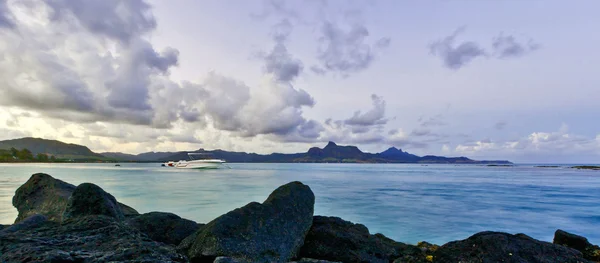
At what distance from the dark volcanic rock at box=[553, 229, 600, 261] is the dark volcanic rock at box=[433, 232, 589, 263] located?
72.9 inches

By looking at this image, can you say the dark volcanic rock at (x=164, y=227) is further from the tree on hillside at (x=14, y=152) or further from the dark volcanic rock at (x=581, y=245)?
the tree on hillside at (x=14, y=152)

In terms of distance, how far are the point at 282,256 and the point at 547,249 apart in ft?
14.4

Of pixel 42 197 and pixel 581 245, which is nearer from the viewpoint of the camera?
pixel 581 245

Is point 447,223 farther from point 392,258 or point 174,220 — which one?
point 174,220

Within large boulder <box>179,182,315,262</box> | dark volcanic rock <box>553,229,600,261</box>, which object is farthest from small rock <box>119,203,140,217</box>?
dark volcanic rock <box>553,229,600,261</box>

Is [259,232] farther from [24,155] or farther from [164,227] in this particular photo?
[24,155]

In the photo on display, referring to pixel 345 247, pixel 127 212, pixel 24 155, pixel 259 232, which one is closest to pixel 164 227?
pixel 259 232

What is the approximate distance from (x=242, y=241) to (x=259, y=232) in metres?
0.43

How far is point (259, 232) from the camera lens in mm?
5852

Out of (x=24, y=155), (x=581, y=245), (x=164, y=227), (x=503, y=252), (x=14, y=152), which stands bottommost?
(x=581, y=245)

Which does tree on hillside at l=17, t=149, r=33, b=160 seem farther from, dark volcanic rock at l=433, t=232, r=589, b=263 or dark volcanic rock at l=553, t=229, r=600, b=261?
dark volcanic rock at l=553, t=229, r=600, b=261

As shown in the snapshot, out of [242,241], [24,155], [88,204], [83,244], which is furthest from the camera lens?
[24,155]

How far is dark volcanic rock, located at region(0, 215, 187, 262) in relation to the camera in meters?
3.68

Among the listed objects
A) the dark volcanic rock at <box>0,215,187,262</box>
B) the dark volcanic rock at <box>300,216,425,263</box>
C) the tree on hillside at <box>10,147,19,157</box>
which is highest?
the tree on hillside at <box>10,147,19,157</box>
